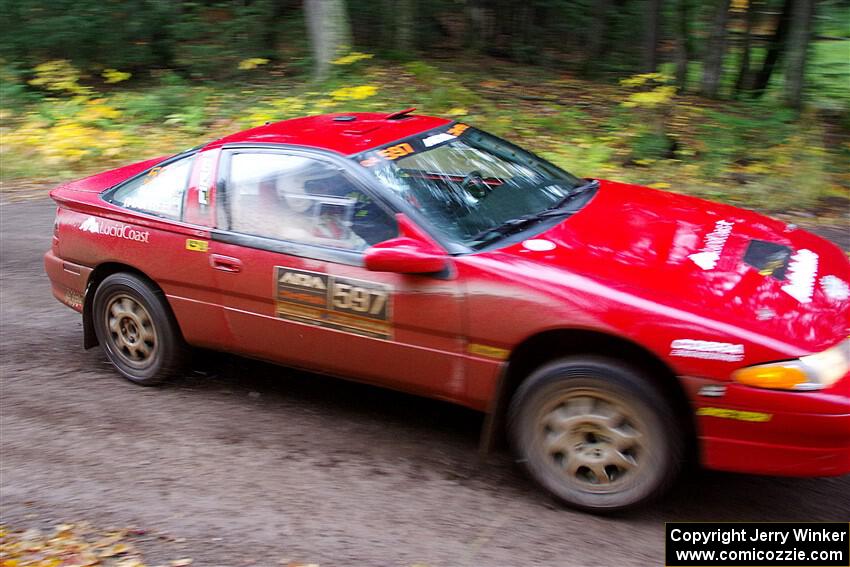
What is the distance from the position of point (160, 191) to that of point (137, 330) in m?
0.87

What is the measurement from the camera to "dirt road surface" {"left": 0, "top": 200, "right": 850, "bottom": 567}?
3.62m

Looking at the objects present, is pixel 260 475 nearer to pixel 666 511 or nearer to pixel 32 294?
pixel 666 511

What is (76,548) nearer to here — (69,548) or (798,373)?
(69,548)

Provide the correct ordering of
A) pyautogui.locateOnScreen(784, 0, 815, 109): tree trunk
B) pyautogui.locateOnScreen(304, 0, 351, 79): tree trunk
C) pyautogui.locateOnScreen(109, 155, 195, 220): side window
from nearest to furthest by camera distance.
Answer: pyautogui.locateOnScreen(109, 155, 195, 220): side window, pyautogui.locateOnScreen(784, 0, 815, 109): tree trunk, pyautogui.locateOnScreen(304, 0, 351, 79): tree trunk

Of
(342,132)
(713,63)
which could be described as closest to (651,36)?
(713,63)

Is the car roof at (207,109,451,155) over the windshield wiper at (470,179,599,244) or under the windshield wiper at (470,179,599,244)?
over

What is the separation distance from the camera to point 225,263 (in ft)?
15.0

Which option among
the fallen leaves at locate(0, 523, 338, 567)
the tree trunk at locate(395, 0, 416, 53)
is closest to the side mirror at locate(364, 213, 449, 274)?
the fallen leaves at locate(0, 523, 338, 567)

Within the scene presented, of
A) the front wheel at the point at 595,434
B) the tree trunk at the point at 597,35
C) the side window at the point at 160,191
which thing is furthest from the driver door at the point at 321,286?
the tree trunk at the point at 597,35

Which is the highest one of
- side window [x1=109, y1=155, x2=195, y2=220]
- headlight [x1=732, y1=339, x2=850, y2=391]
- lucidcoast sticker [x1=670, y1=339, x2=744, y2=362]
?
side window [x1=109, y1=155, x2=195, y2=220]

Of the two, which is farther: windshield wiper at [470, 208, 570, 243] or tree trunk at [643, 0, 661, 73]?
tree trunk at [643, 0, 661, 73]

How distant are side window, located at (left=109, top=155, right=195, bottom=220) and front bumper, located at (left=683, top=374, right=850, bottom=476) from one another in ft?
9.83

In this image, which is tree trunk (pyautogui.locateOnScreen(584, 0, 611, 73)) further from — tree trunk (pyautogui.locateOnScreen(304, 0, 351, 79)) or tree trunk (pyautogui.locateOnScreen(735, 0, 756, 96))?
tree trunk (pyautogui.locateOnScreen(304, 0, 351, 79))

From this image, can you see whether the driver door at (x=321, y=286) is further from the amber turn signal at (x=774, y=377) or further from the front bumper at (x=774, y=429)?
the amber turn signal at (x=774, y=377)
